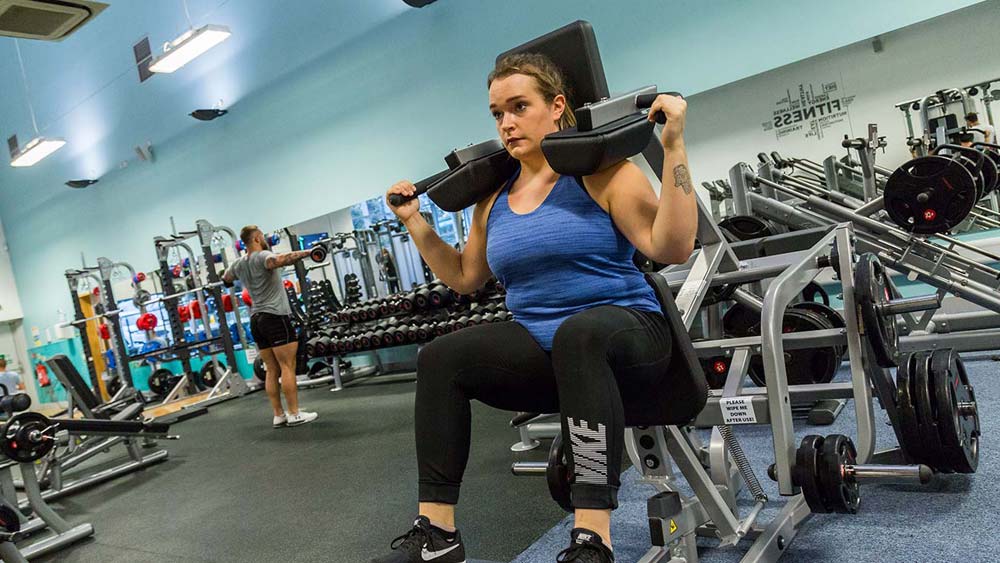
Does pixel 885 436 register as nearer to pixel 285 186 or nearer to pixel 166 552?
pixel 166 552

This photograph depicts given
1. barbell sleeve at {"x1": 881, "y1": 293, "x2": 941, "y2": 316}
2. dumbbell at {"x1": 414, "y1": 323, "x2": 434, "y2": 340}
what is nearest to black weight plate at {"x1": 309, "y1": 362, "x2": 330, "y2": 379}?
dumbbell at {"x1": 414, "y1": 323, "x2": 434, "y2": 340}

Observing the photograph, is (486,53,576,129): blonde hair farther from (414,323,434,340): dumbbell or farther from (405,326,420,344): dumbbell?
(405,326,420,344): dumbbell

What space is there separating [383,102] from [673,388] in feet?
19.7

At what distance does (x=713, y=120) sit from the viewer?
512 cm

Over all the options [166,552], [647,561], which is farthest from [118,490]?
[647,561]

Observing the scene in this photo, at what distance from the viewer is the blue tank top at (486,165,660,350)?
3.98 ft

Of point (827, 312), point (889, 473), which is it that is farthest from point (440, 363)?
point (827, 312)

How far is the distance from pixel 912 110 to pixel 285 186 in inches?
235

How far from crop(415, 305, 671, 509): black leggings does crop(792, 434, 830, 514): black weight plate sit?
1.44 ft

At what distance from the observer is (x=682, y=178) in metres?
1.17

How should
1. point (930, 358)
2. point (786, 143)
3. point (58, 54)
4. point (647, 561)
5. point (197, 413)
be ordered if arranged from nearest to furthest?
point (647, 561)
point (930, 358)
point (786, 143)
point (197, 413)
point (58, 54)

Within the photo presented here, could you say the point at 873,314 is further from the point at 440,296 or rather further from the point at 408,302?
the point at 408,302

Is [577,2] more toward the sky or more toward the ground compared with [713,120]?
more toward the sky

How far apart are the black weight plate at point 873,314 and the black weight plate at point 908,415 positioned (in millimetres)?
50
